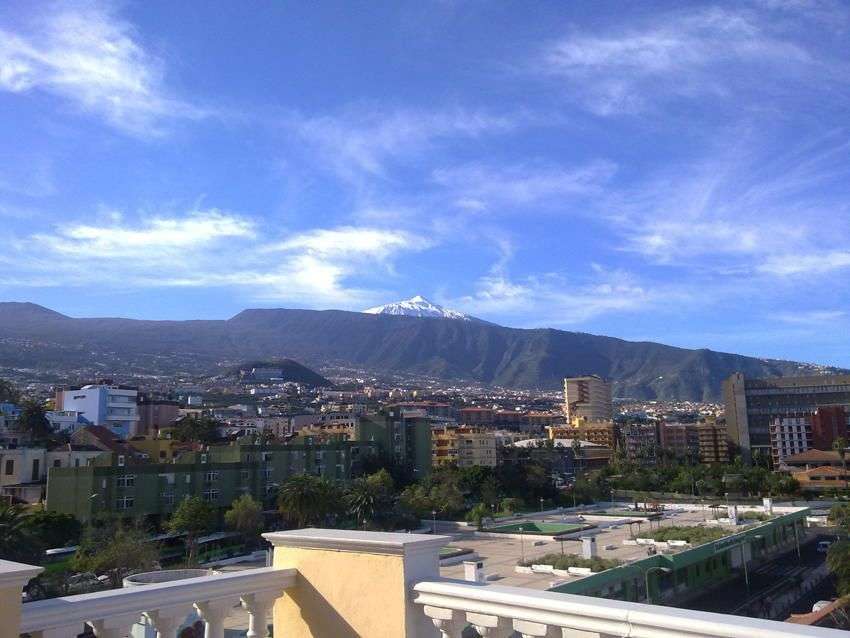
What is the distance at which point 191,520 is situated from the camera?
123ft

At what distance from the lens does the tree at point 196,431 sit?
218 feet

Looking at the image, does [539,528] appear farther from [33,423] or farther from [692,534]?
[33,423]

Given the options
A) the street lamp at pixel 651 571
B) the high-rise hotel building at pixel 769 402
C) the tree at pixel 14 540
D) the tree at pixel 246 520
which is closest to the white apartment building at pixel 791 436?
the high-rise hotel building at pixel 769 402

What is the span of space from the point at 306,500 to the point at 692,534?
20631 mm

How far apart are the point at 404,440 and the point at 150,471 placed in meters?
28.4

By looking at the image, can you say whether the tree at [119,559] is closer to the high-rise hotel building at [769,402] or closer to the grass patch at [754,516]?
the grass patch at [754,516]

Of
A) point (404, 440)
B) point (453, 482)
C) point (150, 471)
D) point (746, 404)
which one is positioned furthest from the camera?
point (746, 404)

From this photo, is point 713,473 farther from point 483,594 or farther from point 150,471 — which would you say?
point 483,594

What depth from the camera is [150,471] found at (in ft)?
137

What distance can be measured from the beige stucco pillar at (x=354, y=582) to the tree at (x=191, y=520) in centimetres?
3531

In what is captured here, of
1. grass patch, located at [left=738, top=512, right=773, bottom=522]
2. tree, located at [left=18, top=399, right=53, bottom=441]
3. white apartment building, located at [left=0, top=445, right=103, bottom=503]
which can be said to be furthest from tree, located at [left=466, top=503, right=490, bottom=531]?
tree, located at [left=18, top=399, right=53, bottom=441]

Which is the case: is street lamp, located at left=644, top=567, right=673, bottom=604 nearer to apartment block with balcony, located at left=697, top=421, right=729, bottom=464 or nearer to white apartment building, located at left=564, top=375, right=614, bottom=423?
apartment block with balcony, located at left=697, top=421, right=729, bottom=464

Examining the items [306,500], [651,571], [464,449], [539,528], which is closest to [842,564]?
[651,571]

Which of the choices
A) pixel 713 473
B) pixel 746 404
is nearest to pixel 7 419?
pixel 713 473
